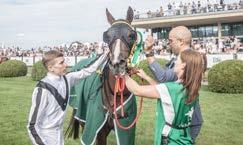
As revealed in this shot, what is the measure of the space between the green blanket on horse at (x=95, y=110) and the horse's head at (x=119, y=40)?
1.96 ft

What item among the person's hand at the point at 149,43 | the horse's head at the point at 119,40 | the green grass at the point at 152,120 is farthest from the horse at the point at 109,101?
the green grass at the point at 152,120

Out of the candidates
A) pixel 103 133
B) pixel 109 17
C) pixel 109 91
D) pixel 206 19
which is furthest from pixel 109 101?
pixel 206 19

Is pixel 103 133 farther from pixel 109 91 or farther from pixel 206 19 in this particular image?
pixel 206 19

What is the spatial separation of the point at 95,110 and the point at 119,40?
1.10 metres

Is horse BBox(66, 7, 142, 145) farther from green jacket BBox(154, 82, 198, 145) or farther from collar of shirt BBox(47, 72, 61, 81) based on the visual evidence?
green jacket BBox(154, 82, 198, 145)

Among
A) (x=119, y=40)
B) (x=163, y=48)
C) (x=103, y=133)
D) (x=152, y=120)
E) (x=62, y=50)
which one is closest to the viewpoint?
(x=119, y=40)

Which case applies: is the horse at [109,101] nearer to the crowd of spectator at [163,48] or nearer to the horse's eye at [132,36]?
the horse's eye at [132,36]

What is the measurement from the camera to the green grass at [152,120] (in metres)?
8.79

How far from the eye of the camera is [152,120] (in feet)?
36.8

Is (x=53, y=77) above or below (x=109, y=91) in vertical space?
above

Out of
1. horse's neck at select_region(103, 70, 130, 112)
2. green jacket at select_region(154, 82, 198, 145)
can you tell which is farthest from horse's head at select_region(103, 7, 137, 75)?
green jacket at select_region(154, 82, 198, 145)

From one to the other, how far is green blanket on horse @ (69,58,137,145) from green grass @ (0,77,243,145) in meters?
2.36

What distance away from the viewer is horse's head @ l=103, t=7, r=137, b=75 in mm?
4613

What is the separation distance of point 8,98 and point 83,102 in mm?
10158
